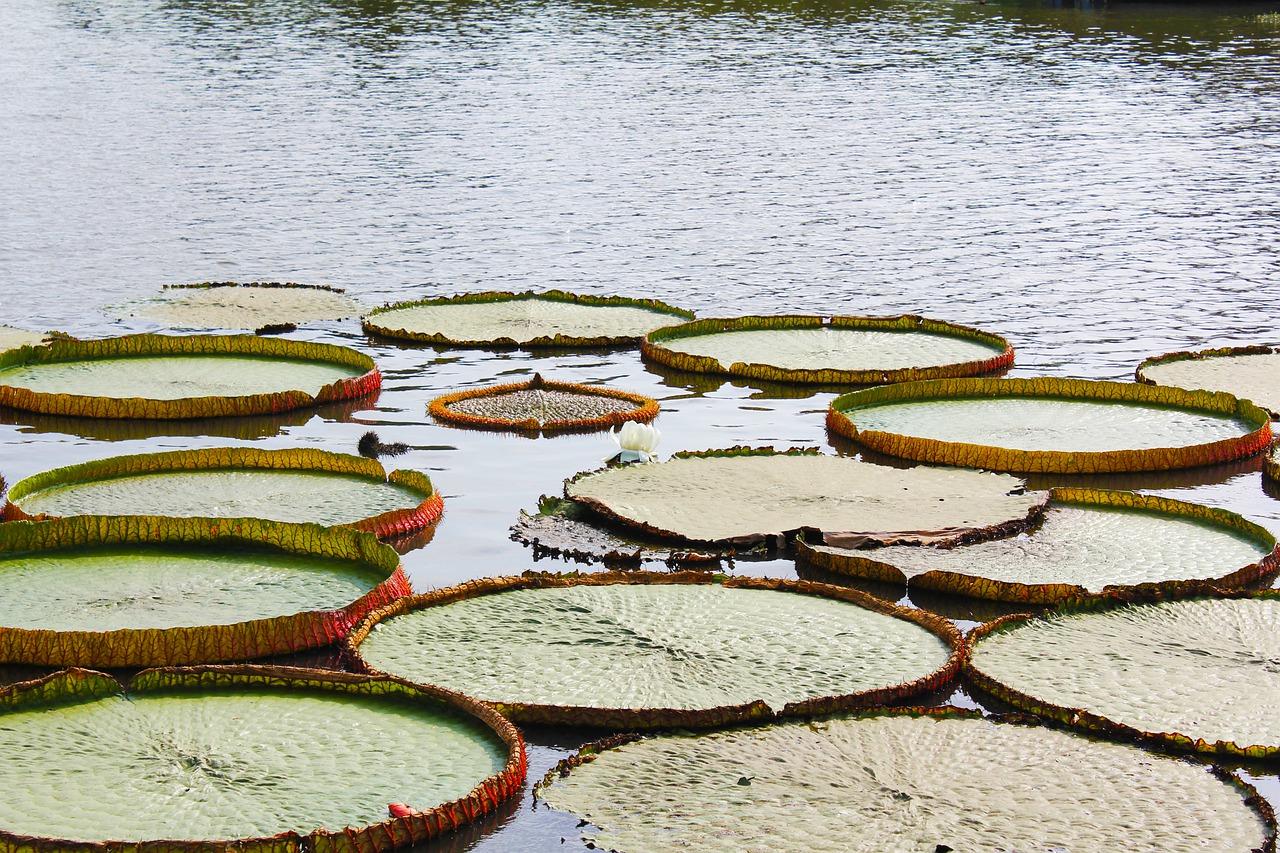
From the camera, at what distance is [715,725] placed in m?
4.41

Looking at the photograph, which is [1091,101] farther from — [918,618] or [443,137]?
[918,618]

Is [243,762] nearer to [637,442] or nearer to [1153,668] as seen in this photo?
[1153,668]

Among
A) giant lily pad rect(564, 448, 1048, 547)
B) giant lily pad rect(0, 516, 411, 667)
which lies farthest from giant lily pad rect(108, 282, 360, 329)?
giant lily pad rect(0, 516, 411, 667)

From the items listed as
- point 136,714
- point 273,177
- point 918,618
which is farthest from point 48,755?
point 273,177

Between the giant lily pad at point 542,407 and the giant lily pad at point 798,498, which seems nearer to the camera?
the giant lily pad at point 798,498

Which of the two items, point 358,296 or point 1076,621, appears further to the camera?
point 358,296

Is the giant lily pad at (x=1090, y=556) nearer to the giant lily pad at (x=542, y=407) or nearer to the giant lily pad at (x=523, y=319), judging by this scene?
the giant lily pad at (x=542, y=407)

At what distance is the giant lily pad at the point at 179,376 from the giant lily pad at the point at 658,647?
11.7 feet

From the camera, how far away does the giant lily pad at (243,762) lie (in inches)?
147

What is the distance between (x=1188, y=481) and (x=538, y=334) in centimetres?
460

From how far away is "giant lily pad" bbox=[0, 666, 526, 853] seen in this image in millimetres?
3725

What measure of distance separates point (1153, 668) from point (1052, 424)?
3.30m

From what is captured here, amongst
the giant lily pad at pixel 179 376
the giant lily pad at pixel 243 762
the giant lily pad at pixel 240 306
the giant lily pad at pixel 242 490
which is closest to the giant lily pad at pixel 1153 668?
the giant lily pad at pixel 243 762

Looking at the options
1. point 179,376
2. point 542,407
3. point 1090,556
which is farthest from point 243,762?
point 179,376
